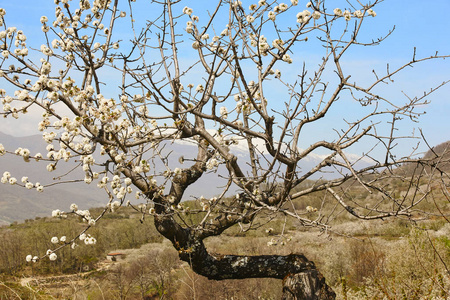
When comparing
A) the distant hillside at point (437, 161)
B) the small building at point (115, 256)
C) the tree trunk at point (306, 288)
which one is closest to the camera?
the distant hillside at point (437, 161)

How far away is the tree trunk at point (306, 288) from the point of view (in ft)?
15.4

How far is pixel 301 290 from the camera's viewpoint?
4711 mm

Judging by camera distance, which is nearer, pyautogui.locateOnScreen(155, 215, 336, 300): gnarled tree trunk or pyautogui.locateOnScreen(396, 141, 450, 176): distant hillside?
pyautogui.locateOnScreen(396, 141, 450, 176): distant hillside

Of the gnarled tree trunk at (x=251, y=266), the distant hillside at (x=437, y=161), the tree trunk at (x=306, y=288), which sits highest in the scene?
the distant hillside at (x=437, y=161)

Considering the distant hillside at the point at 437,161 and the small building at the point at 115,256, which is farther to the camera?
the small building at the point at 115,256

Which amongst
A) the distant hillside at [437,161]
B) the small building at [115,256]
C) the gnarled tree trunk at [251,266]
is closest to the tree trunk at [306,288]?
the gnarled tree trunk at [251,266]

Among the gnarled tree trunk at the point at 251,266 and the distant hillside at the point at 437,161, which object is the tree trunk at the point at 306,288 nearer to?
the gnarled tree trunk at the point at 251,266

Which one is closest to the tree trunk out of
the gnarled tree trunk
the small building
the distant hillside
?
the gnarled tree trunk

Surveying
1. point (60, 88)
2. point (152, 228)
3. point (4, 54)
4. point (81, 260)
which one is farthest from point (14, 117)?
point (152, 228)

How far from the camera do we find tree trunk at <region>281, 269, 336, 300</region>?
4695 millimetres

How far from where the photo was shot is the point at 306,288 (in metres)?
4.71

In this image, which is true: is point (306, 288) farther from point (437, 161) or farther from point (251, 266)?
point (437, 161)

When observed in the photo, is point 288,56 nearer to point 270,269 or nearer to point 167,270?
point 270,269

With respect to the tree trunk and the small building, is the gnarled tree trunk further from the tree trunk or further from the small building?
the small building
